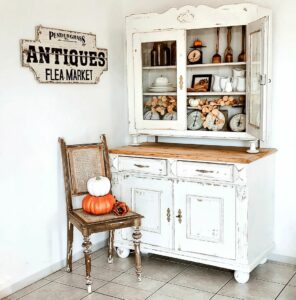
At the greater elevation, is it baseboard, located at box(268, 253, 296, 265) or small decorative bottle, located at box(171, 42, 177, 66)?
small decorative bottle, located at box(171, 42, 177, 66)

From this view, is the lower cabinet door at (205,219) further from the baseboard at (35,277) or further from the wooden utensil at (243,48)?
the wooden utensil at (243,48)

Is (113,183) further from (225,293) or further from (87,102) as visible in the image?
(225,293)

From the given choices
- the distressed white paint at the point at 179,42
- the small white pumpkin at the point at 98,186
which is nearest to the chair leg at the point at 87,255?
the small white pumpkin at the point at 98,186

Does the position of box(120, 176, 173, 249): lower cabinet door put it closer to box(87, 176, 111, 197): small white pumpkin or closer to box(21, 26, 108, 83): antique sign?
box(87, 176, 111, 197): small white pumpkin

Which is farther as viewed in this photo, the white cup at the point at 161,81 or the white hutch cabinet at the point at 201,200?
the white cup at the point at 161,81

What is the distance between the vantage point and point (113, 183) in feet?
13.5

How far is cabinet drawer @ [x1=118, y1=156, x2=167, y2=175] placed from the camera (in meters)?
3.83

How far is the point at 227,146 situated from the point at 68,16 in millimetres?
1706

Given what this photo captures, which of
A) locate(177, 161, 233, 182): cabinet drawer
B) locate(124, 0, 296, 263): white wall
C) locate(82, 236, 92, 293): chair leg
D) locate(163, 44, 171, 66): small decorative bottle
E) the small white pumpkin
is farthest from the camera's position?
locate(163, 44, 171, 66): small decorative bottle

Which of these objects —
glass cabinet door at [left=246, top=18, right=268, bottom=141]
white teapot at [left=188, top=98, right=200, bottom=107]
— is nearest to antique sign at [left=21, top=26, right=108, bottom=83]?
white teapot at [left=188, top=98, right=200, bottom=107]

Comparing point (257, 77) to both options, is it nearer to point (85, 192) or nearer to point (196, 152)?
point (196, 152)

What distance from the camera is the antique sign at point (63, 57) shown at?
143 inches

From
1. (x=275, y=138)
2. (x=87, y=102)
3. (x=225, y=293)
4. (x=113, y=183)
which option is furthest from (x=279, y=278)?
(x=87, y=102)

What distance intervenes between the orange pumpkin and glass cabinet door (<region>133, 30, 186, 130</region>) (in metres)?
0.85
